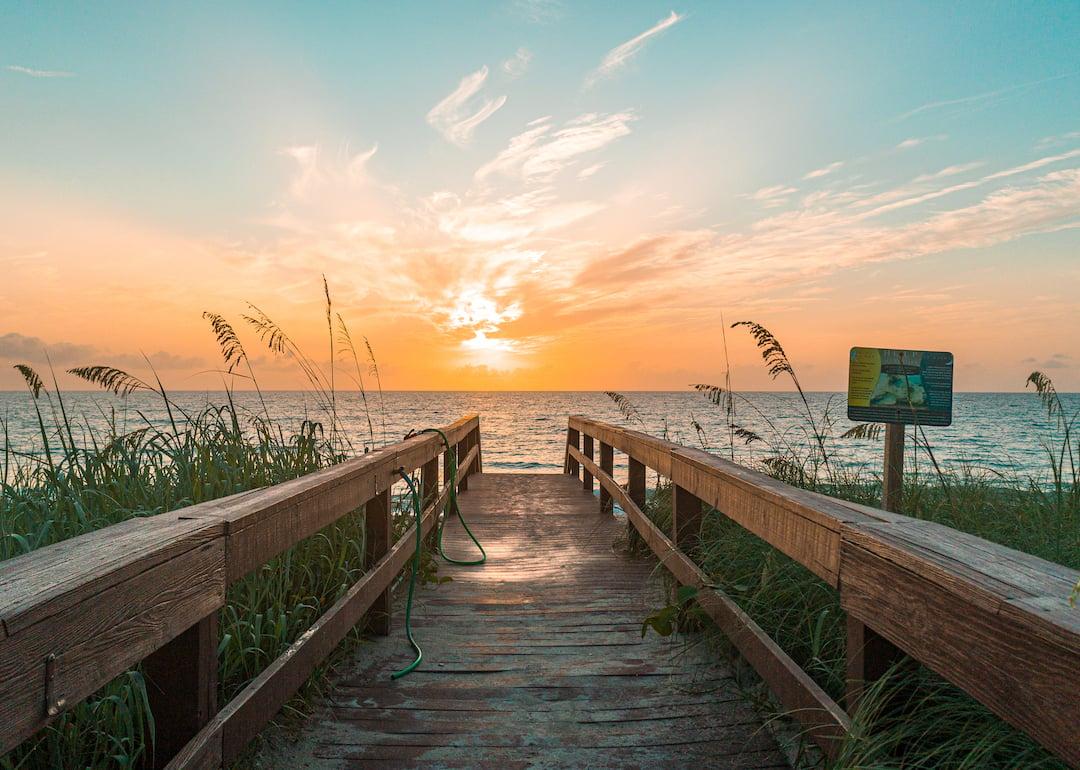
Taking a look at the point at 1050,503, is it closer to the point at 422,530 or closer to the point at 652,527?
the point at 652,527

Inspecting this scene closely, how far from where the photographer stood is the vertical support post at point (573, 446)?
399 inches

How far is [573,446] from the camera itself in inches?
398

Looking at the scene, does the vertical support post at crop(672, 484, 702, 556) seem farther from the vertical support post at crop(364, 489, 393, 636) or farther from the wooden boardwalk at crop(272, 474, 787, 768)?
the vertical support post at crop(364, 489, 393, 636)

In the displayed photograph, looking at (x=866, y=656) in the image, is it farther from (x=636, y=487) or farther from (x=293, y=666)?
(x=636, y=487)

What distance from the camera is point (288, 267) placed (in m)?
10.3

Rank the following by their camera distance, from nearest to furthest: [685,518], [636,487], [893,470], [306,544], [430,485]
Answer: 1. [306,544]
2. [685,518]
3. [893,470]
4. [636,487]
5. [430,485]

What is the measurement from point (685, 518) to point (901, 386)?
1.62 meters

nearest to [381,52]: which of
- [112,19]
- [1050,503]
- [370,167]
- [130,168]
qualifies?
[370,167]

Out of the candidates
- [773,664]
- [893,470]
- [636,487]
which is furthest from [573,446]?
[773,664]

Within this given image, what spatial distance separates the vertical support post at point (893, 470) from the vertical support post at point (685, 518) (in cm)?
112

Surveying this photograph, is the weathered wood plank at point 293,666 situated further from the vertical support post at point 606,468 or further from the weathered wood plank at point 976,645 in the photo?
the vertical support post at point 606,468

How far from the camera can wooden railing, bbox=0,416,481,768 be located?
942 millimetres

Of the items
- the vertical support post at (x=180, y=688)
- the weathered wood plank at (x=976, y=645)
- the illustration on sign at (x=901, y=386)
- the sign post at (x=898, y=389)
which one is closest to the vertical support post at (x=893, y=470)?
the sign post at (x=898, y=389)

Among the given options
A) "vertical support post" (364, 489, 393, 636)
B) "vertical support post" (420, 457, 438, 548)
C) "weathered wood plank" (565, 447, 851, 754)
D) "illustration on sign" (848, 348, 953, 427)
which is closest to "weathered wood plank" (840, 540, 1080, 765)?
"weathered wood plank" (565, 447, 851, 754)
